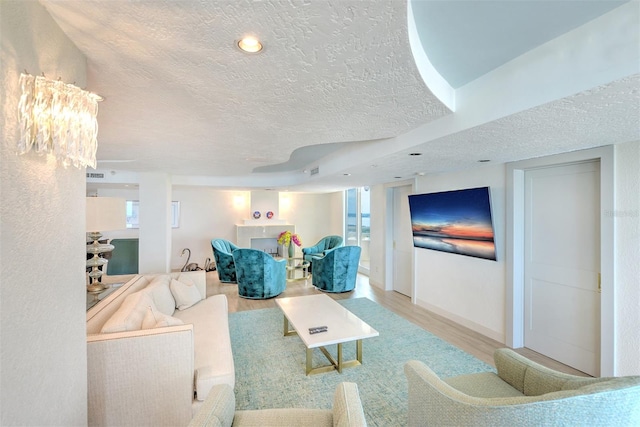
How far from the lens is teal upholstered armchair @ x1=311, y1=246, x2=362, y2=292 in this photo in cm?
512

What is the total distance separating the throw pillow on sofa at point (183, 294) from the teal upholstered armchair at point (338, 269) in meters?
2.41

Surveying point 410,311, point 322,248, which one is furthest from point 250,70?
point 322,248

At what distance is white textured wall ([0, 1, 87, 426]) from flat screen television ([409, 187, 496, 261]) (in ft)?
11.9

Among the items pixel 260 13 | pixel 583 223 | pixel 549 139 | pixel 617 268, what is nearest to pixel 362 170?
pixel 549 139

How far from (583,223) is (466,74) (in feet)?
6.45

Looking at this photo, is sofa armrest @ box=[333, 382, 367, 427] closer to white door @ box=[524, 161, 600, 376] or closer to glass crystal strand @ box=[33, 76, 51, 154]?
glass crystal strand @ box=[33, 76, 51, 154]

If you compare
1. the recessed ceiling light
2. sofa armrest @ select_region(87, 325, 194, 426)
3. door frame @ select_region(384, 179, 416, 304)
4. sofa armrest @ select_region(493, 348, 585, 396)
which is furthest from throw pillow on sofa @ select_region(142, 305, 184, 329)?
door frame @ select_region(384, 179, 416, 304)

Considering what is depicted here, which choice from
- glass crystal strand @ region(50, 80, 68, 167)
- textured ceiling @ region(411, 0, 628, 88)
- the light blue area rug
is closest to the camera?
glass crystal strand @ region(50, 80, 68, 167)

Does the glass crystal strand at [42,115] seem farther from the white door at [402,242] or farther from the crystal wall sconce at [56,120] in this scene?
the white door at [402,242]

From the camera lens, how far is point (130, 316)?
6.52 feet

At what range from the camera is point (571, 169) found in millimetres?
2691

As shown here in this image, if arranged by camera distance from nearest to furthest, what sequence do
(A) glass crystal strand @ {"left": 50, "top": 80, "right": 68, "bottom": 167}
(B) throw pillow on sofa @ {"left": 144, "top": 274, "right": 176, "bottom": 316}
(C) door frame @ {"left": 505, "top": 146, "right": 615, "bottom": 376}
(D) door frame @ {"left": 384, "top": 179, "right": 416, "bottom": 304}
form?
(A) glass crystal strand @ {"left": 50, "top": 80, "right": 68, "bottom": 167}
(C) door frame @ {"left": 505, "top": 146, "right": 615, "bottom": 376}
(B) throw pillow on sofa @ {"left": 144, "top": 274, "right": 176, "bottom": 316}
(D) door frame @ {"left": 384, "top": 179, "right": 416, "bottom": 304}

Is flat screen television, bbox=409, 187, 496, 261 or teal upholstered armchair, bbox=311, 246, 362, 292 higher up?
flat screen television, bbox=409, 187, 496, 261

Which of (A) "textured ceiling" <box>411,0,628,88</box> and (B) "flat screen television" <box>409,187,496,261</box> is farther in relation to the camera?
(B) "flat screen television" <box>409,187,496,261</box>
